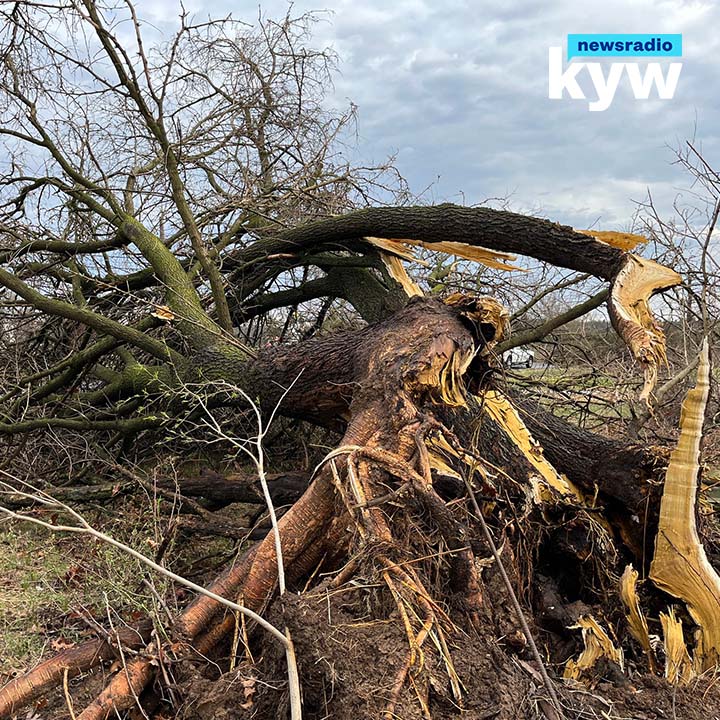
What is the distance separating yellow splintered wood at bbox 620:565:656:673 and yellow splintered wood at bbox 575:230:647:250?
2.07 m

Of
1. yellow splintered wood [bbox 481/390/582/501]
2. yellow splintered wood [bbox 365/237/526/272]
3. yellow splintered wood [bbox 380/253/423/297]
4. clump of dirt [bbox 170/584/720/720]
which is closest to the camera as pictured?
clump of dirt [bbox 170/584/720/720]

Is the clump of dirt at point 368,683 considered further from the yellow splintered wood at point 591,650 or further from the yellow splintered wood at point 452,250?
the yellow splintered wood at point 452,250

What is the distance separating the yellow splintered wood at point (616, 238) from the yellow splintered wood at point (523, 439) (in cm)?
121

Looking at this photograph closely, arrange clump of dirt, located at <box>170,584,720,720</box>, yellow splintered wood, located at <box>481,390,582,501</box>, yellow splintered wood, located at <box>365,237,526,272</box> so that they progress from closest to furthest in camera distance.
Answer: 1. clump of dirt, located at <box>170,584,720,720</box>
2. yellow splintered wood, located at <box>481,390,582,501</box>
3. yellow splintered wood, located at <box>365,237,526,272</box>

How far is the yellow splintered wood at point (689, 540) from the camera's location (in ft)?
10.3

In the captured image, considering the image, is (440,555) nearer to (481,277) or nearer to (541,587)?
(541,587)

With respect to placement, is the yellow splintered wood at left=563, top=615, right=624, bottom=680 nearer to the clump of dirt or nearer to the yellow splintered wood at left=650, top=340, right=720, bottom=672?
the yellow splintered wood at left=650, top=340, right=720, bottom=672

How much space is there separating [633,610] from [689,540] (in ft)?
1.38

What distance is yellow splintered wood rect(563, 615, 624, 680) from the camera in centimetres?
295

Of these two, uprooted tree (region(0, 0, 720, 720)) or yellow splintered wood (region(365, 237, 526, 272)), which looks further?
yellow splintered wood (region(365, 237, 526, 272))

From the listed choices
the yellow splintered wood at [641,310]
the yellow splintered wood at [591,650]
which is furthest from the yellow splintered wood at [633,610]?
the yellow splintered wood at [641,310]

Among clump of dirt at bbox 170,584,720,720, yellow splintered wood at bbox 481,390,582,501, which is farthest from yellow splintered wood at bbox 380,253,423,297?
clump of dirt at bbox 170,584,720,720

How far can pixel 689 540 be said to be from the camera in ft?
10.8

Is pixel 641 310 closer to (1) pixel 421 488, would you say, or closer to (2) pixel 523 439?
(2) pixel 523 439
